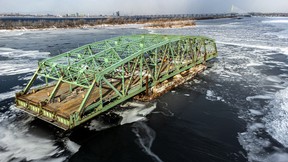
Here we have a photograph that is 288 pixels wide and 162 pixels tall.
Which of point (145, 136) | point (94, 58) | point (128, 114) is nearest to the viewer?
point (145, 136)

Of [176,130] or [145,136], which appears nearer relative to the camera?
[145,136]

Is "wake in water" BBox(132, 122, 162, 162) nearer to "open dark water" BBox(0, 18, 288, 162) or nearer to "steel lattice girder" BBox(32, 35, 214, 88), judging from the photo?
"open dark water" BBox(0, 18, 288, 162)

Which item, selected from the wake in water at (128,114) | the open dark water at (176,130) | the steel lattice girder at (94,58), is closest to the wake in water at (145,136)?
the open dark water at (176,130)

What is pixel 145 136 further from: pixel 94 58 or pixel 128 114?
pixel 94 58

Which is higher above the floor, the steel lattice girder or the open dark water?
the steel lattice girder

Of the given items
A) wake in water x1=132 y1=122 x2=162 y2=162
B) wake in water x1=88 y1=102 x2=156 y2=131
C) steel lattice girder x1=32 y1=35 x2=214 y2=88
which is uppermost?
steel lattice girder x1=32 y1=35 x2=214 y2=88

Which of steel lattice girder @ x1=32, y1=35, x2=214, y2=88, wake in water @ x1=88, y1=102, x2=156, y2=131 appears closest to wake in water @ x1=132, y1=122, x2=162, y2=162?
wake in water @ x1=88, y1=102, x2=156, y2=131

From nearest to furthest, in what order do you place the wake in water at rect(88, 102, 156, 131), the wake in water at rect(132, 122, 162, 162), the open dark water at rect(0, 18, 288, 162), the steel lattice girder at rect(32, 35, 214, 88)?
the open dark water at rect(0, 18, 288, 162), the wake in water at rect(132, 122, 162, 162), the wake in water at rect(88, 102, 156, 131), the steel lattice girder at rect(32, 35, 214, 88)

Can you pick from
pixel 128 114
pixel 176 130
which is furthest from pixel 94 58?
pixel 176 130

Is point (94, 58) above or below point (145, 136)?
above

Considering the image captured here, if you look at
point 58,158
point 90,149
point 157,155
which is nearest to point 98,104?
point 90,149

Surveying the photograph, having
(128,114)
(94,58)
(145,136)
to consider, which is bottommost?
(145,136)
